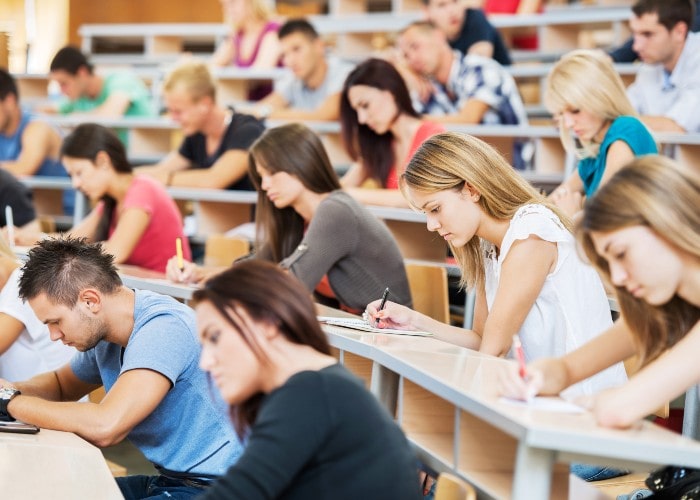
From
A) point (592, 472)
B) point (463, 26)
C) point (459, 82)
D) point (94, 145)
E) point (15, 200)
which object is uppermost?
point (463, 26)

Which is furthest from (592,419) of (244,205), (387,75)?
(244,205)

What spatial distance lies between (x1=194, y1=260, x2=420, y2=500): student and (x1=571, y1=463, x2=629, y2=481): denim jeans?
3.02ft

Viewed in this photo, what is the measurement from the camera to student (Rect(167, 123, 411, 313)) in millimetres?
3396

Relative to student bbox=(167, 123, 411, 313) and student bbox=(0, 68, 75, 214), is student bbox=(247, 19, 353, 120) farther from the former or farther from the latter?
student bbox=(167, 123, 411, 313)

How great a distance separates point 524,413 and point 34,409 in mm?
1182

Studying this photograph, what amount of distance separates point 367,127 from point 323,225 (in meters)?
1.11

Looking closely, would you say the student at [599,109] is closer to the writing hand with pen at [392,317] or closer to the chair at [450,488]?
the writing hand with pen at [392,317]

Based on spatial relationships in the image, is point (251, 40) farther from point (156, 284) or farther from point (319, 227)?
point (319, 227)

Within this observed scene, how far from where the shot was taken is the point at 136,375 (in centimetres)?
223

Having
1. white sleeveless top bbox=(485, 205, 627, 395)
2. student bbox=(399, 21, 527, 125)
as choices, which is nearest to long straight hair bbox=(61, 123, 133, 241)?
student bbox=(399, 21, 527, 125)

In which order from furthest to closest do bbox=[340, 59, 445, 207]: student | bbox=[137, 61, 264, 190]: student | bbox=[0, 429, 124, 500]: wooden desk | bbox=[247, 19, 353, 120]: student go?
bbox=[247, 19, 353, 120]: student
bbox=[137, 61, 264, 190]: student
bbox=[340, 59, 445, 207]: student
bbox=[0, 429, 124, 500]: wooden desk

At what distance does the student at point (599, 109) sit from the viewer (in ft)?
11.0

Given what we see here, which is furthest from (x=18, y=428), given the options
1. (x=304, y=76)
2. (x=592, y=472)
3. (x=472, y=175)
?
(x=304, y=76)

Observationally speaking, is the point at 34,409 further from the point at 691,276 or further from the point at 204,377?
the point at 691,276
